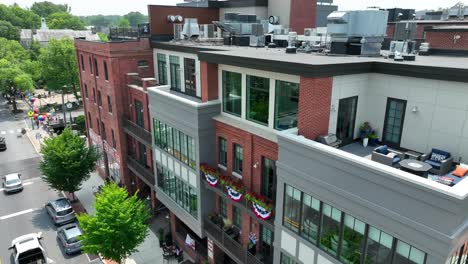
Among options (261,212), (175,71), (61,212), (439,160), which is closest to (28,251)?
(61,212)

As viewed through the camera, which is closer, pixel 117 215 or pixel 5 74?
pixel 117 215

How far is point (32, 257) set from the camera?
23438 millimetres

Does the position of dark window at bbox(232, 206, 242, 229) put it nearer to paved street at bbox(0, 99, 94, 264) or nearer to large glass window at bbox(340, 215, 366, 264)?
large glass window at bbox(340, 215, 366, 264)

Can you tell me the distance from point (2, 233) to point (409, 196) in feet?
104

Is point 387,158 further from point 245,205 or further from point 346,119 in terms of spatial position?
point 245,205

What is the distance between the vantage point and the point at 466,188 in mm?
8586

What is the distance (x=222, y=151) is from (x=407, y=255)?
1131 centimetres

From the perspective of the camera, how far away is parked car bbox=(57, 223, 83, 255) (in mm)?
25180

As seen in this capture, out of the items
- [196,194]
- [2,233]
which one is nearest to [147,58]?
[196,194]

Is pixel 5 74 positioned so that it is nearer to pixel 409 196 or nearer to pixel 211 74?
pixel 211 74

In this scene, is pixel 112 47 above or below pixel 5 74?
above

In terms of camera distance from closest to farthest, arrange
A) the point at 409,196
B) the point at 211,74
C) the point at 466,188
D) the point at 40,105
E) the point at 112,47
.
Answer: the point at 466,188, the point at 409,196, the point at 211,74, the point at 112,47, the point at 40,105

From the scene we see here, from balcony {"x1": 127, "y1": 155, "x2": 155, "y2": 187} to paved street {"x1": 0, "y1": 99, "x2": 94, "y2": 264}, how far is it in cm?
735

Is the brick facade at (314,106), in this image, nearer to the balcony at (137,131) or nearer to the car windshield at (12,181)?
the balcony at (137,131)
